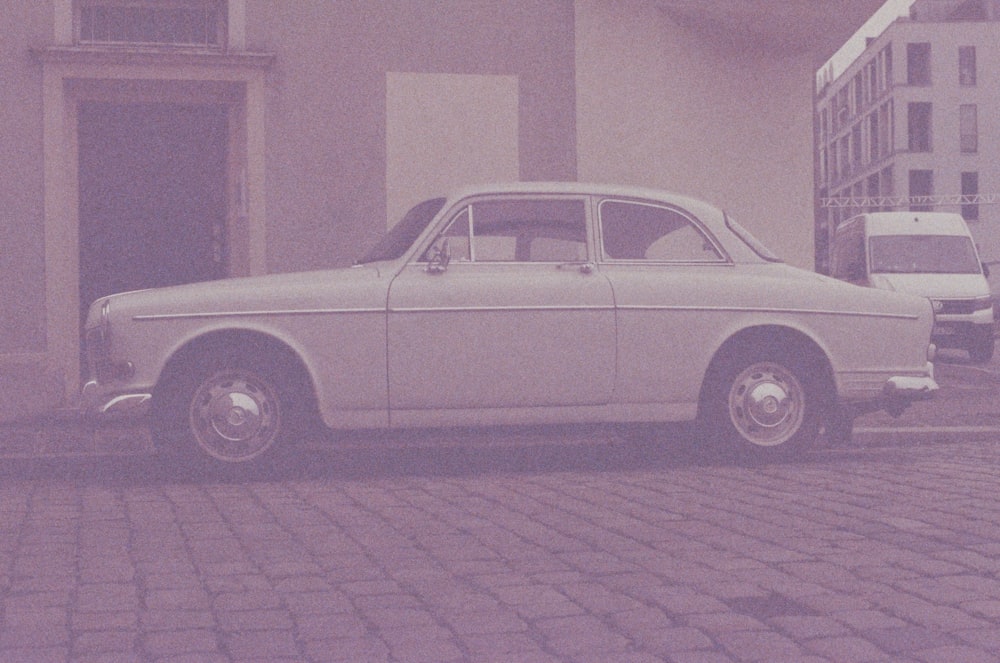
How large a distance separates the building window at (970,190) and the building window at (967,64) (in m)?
4.89

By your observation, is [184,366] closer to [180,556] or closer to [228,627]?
[180,556]

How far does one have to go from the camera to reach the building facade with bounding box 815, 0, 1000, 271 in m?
76.1

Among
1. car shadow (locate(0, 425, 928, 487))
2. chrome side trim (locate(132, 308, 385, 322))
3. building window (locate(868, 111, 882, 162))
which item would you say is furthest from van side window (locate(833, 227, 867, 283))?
building window (locate(868, 111, 882, 162))

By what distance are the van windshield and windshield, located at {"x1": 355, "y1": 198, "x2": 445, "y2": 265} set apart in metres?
15.1

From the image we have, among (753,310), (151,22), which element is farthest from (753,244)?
(151,22)

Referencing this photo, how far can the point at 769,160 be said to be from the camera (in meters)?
14.0

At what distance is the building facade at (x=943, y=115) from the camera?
76125 millimetres

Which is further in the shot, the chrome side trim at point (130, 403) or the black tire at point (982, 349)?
the black tire at point (982, 349)

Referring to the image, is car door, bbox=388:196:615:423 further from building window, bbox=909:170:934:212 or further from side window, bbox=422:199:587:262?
building window, bbox=909:170:934:212

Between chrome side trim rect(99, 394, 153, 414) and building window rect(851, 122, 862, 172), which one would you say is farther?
building window rect(851, 122, 862, 172)

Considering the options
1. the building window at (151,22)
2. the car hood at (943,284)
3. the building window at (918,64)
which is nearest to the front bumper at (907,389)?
the building window at (151,22)

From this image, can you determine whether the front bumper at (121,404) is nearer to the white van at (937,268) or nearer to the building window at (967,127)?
the white van at (937,268)

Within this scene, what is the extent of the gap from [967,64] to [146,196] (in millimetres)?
69395

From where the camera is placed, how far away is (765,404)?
8.52 meters
